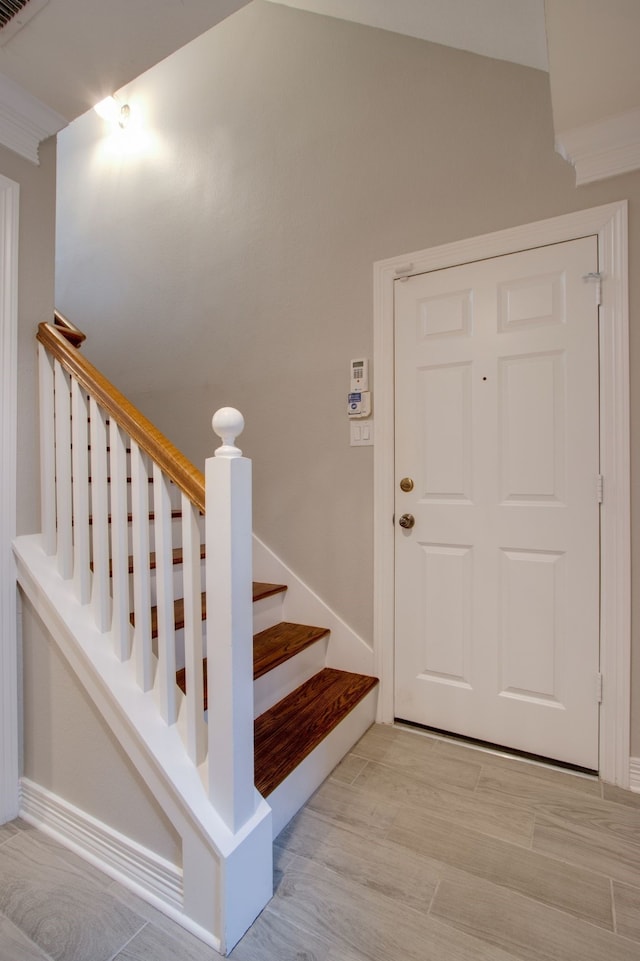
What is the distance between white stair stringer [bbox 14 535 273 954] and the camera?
102 centimetres

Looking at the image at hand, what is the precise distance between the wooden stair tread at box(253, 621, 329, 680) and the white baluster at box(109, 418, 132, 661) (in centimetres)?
55

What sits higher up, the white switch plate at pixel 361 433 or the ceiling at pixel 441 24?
the ceiling at pixel 441 24

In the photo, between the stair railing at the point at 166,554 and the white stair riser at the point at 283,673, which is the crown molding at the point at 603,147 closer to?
the stair railing at the point at 166,554

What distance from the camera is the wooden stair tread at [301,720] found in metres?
1.40

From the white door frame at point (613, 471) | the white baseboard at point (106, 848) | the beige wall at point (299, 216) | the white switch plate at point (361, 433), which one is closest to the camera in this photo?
the white baseboard at point (106, 848)

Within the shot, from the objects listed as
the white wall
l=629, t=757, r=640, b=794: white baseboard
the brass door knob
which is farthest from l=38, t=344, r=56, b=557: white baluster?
l=629, t=757, r=640, b=794: white baseboard

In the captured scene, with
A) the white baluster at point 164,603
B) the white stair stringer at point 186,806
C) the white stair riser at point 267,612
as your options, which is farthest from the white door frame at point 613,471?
the white baluster at point 164,603

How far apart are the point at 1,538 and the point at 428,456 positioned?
1.58m

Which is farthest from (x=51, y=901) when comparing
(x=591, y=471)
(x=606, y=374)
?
(x=606, y=374)

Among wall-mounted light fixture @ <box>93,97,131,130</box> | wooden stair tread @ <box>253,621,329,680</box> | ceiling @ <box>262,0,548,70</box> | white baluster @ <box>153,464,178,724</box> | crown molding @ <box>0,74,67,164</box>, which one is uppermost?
wall-mounted light fixture @ <box>93,97,131,130</box>

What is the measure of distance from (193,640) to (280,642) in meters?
0.90

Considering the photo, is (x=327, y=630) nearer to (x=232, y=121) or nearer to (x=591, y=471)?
(x=591, y=471)

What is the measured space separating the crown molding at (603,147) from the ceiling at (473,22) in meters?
0.34

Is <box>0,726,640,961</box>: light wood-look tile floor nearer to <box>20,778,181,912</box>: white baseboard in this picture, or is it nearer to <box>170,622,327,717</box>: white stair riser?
<box>20,778,181,912</box>: white baseboard
